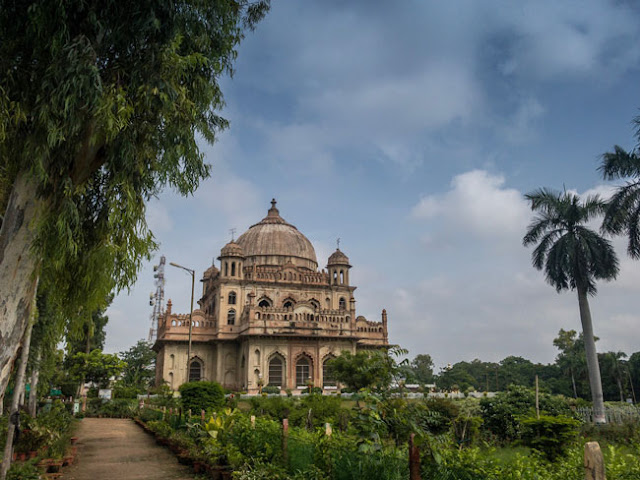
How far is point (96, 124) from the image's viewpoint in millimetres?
6559

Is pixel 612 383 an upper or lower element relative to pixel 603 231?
lower

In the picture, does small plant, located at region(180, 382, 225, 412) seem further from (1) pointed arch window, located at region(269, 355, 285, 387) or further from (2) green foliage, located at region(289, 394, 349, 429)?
(1) pointed arch window, located at region(269, 355, 285, 387)

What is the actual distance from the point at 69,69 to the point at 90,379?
102ft

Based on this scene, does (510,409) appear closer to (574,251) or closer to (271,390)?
(574,251)

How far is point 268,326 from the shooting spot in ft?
125

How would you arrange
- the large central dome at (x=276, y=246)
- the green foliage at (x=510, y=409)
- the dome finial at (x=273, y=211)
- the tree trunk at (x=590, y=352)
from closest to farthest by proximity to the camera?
1. the green foliage at (x=510, y=409)
2. the tree trunk at (x=590, y=352)
3. the large central dome at (x=276, y=246)
4. the dome finial at (x=273, y=211)

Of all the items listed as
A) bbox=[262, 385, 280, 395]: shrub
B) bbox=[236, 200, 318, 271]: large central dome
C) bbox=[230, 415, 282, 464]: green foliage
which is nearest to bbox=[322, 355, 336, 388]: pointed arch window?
bbox=[262, 385, 280, 395]: shrub

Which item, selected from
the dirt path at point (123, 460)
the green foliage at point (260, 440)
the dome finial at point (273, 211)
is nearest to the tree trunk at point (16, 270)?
the green foliage at point (260, 440)

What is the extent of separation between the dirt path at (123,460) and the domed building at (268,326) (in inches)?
741

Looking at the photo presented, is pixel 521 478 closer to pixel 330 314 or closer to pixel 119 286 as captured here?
pixel 119 286

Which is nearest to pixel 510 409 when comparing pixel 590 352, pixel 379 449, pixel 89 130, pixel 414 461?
pixel 590 352

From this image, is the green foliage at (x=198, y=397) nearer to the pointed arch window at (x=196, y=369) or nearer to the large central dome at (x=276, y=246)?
the pointed arch window at (x=196, y=369)

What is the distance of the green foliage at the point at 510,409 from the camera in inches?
611

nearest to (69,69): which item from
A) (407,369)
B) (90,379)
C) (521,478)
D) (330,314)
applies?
(407,369)
